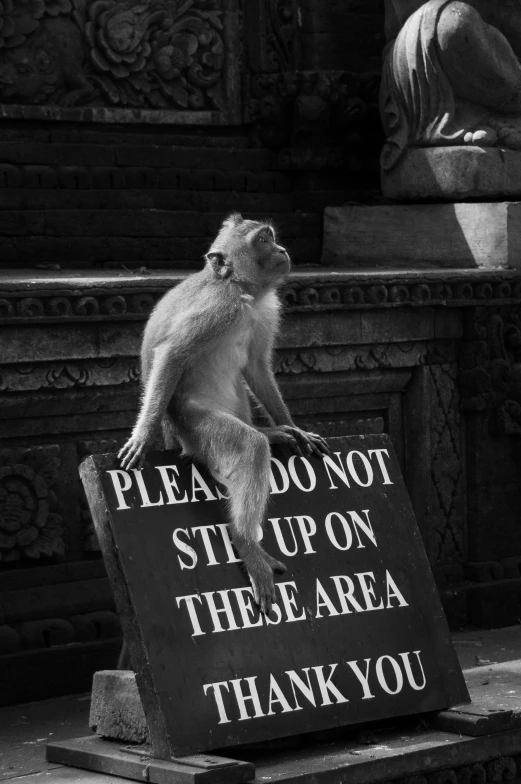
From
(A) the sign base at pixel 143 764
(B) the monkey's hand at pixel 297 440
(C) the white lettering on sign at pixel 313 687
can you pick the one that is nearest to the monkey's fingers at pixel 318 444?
(B) the monkey's hand at pixel 297 440

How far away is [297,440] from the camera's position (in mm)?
5457

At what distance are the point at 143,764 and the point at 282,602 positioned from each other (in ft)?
2.24

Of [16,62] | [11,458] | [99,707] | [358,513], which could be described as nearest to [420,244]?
[16,62]

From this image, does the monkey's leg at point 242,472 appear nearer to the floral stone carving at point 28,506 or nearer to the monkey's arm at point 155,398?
the monkey's arm at point 155,398

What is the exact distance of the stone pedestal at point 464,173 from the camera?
8.45 meters

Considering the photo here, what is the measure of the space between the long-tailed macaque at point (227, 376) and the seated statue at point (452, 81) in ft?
11.1

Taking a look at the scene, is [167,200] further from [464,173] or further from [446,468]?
[446,468]

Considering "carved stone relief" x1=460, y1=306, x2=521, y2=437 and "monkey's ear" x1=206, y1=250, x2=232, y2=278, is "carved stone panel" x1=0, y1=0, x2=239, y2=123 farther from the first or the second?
"monkey's ear" x1=206, y1=250, x2=232, y2=278

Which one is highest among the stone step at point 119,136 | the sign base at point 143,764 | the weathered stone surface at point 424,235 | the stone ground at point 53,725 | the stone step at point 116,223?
the stone step at point 119,136

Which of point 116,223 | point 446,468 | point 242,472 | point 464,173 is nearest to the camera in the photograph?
point 242,472

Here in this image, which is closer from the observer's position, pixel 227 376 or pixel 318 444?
pixel 227 376

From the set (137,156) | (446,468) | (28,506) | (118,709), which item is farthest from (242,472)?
(137,156)

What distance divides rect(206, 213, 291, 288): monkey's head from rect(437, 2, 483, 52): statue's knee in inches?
134

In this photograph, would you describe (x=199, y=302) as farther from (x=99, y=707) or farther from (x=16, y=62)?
(x=16, y=62)
